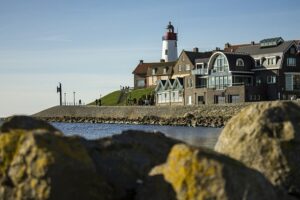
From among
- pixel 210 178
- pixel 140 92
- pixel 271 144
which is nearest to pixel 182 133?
pixel 271 144

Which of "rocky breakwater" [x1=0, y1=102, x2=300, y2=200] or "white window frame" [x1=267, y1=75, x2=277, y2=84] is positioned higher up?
"white window frame" [x1=267, y1=75, x2=277, y2=84]

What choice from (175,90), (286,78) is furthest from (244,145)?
(175,90)

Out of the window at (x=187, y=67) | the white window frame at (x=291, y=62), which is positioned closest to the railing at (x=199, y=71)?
the window at (x=187, y=67)

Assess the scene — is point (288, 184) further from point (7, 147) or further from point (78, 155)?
point (7, 147)

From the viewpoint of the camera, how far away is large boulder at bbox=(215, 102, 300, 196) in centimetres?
973

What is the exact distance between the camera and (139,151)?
971 cm

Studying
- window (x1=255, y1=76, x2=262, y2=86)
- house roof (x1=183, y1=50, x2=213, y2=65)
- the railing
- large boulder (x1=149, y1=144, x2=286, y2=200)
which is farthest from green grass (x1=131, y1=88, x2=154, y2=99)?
large boulder (x1=149, y1=144, x2=286, y2=200)

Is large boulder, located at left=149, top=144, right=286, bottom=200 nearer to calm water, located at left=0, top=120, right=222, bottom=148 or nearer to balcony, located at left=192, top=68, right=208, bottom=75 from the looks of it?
calm water, located at left=0, top=120, right=222, bottom=148

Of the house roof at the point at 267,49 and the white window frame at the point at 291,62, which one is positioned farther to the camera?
the house roof at the point at 267,49

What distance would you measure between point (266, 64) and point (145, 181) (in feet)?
235

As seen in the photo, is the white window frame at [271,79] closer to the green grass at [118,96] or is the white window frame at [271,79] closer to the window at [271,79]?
the window at [271,79]

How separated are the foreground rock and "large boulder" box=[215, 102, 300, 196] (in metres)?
1.93

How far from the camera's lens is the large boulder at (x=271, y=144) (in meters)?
9.73

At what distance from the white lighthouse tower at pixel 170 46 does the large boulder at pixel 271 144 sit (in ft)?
351
